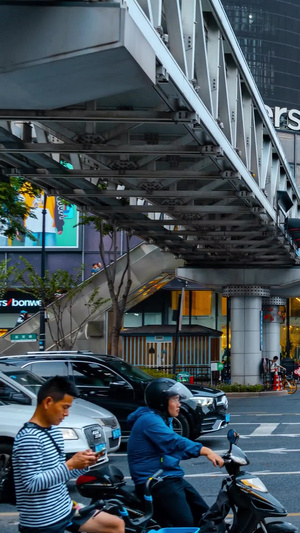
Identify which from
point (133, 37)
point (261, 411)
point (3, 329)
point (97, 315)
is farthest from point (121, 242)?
point (133, 37)

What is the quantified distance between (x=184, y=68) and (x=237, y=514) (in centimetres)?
771

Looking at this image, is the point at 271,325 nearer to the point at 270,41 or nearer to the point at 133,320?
the point at 133,320

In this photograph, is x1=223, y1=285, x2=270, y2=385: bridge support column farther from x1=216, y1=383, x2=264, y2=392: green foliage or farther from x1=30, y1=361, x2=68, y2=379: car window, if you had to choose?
x1=30, y1=361, x2=68, y2=379: car window

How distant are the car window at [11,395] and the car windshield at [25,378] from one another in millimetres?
515

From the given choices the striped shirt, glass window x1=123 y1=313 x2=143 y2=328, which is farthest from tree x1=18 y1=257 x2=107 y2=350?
the striped shirt

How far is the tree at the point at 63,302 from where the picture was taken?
125 ft

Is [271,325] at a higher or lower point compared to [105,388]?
higher

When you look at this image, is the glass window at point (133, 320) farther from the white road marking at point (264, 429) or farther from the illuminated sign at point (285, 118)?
the white road marking at point (264, 429)

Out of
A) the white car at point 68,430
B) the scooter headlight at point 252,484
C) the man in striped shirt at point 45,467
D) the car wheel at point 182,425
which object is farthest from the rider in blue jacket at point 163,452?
the car wheel at point 182,425

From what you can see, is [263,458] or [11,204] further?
[11,204]

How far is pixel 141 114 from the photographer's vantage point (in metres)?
13.2

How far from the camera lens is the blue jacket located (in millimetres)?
6680

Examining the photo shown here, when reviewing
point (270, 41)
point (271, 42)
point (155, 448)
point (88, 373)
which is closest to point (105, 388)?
point (88, 373)

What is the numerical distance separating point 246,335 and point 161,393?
29984mm
